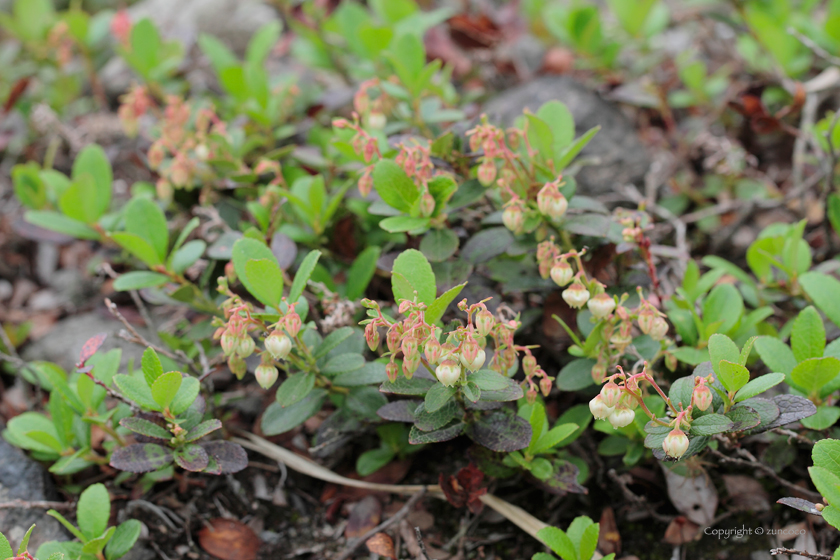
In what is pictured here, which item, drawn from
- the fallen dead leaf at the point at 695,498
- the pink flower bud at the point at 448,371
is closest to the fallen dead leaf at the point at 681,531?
the fallen dead leaf at the point at 695,498

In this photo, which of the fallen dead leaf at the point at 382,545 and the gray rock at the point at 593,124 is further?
the gray rock at the point at 593,124

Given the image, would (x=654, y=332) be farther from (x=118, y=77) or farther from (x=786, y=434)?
(x=118, y=77)

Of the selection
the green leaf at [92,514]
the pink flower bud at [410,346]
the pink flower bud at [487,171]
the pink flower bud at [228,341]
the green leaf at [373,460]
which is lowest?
the green leaf at [373,460]

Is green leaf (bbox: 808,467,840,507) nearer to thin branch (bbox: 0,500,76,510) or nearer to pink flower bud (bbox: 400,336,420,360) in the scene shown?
pink flower bud (bbox: 400,336,420,360)

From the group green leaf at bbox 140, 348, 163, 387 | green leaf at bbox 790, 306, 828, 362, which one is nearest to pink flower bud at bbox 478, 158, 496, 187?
green leaf at bbox 790, 306, 828, 362

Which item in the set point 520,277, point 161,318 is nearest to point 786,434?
point 520,277

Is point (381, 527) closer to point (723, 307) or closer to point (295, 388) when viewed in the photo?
point (295, 388)

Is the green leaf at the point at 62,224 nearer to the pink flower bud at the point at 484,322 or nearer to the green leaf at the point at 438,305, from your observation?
the green leaf at the point at 438,305
